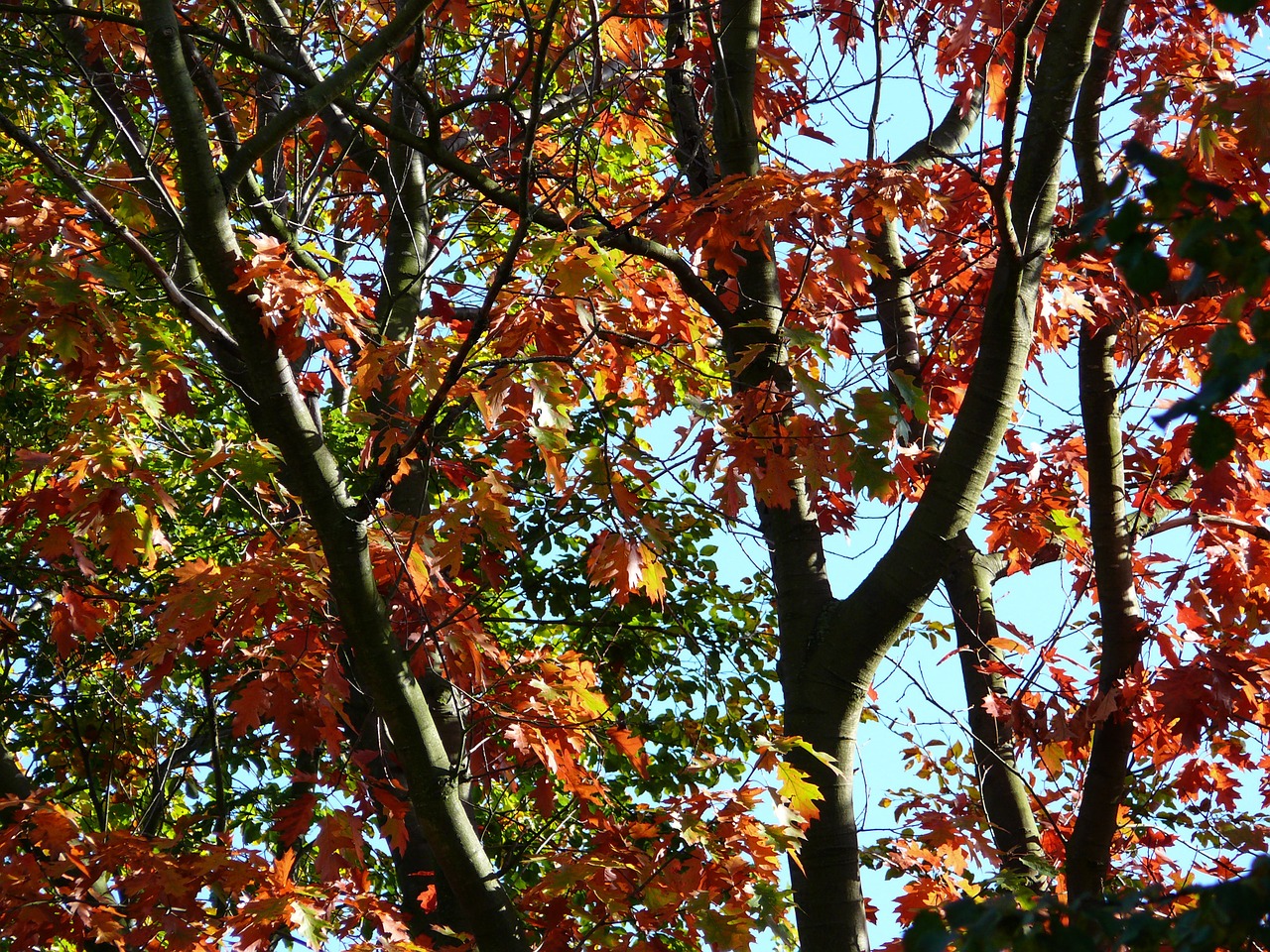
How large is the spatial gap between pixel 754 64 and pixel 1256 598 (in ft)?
10.7

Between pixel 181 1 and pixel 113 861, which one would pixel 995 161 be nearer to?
pixel 181 1

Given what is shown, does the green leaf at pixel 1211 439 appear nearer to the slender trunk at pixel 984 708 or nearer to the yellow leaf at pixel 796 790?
the yellow leaf at pixel 796 790

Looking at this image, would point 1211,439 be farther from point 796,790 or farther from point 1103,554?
point 1103,554

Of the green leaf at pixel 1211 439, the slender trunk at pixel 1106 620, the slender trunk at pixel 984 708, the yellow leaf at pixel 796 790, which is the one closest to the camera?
the green leaf at pixel 1211 439

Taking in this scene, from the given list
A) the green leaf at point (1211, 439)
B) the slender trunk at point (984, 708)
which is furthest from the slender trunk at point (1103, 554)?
the green leaf at point (1211, 439)

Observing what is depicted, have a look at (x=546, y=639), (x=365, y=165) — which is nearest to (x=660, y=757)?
(x=546, y=639)

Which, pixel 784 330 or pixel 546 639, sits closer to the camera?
pixel 784 330

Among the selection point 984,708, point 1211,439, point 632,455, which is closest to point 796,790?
point 632,455

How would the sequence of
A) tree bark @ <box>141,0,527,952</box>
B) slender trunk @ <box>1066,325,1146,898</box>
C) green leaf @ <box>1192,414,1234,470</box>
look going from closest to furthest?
green leaf @ <box>1192,414,1234,470</box> → tree bark @ <box>141,0,527,952</box> → slender trunk @ <box>1066,325,1146,898</box>

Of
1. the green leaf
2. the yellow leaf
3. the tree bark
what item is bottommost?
the green leaf

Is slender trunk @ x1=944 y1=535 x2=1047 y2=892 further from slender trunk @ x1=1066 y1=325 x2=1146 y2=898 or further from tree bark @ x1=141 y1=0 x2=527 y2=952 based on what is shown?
tree bark @ x1=141 y1=0 x2=527 y2=952

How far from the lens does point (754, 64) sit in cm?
447

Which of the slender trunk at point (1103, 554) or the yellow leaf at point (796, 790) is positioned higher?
the slender trunk at point (1103, 554)

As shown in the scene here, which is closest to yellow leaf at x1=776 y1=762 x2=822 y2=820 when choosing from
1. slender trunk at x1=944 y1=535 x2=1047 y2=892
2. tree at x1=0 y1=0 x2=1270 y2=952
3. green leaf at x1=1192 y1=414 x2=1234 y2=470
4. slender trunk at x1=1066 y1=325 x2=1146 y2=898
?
tree at x1=0 y1=0 x2=1270 y2=952
